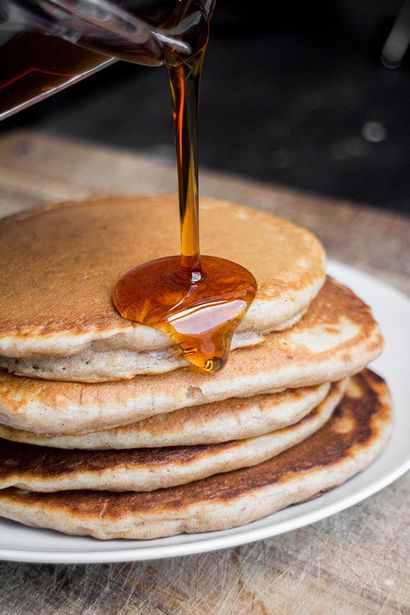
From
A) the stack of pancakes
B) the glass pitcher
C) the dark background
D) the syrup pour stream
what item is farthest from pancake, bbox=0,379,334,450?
the dark background

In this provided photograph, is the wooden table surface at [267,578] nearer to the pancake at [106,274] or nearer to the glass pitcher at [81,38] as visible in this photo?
the pancake at [106,274]

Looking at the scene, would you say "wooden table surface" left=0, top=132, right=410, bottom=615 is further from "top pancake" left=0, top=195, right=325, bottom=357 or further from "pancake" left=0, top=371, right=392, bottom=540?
"top pancake" left=0, top=195, right=325, bottom=357

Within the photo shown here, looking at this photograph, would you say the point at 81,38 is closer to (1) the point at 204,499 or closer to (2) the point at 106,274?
(2) the point at 106,274

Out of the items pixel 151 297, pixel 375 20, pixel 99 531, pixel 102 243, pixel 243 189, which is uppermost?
pixel 151 297

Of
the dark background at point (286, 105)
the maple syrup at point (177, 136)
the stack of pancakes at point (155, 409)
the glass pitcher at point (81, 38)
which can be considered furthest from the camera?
the dark background at point (286, 105)

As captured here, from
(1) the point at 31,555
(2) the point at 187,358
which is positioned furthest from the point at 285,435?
(1) the point at 31,555

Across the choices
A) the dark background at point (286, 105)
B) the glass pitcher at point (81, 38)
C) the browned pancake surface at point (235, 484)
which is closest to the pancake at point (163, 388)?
the browned pancake surface at point (235, 484)

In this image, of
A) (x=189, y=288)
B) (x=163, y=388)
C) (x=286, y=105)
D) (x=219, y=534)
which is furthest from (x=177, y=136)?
(x=286, y=105)

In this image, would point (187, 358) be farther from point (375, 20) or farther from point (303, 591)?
point (375, 20)
